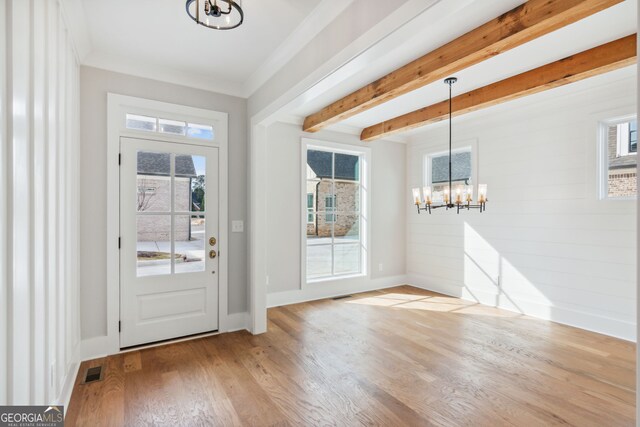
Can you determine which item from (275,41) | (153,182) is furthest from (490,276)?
(153,182)

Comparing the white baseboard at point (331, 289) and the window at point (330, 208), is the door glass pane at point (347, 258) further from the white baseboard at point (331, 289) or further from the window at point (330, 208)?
the window at point (330, 208)

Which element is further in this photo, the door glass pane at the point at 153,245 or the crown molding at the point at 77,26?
the door glass pane at the point at 153,245

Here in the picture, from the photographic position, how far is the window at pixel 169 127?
3093 millimetres

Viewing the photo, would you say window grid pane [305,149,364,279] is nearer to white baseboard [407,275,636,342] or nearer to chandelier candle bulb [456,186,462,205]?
white baseboard [407,275,636,342]

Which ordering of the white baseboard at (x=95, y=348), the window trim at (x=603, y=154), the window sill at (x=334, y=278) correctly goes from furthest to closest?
the window sill at (x=334, y=278)
the window trim at (x=603, y=154)
the white baseboard at (x=95, y=348)

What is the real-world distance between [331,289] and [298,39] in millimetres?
3613

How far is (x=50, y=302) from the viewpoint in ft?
5.99

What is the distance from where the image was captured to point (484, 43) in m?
2.36

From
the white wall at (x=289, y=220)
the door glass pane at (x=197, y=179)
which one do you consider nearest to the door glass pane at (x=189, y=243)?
the door glass pane at (x=197, y=179)

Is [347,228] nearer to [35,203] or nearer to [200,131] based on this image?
[200,131]

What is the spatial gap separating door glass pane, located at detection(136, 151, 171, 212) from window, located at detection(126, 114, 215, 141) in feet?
0.81

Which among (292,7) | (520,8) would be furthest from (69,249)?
(520,8)

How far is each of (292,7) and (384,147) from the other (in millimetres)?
3685

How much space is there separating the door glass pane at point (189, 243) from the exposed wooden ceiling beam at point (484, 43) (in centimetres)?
220
